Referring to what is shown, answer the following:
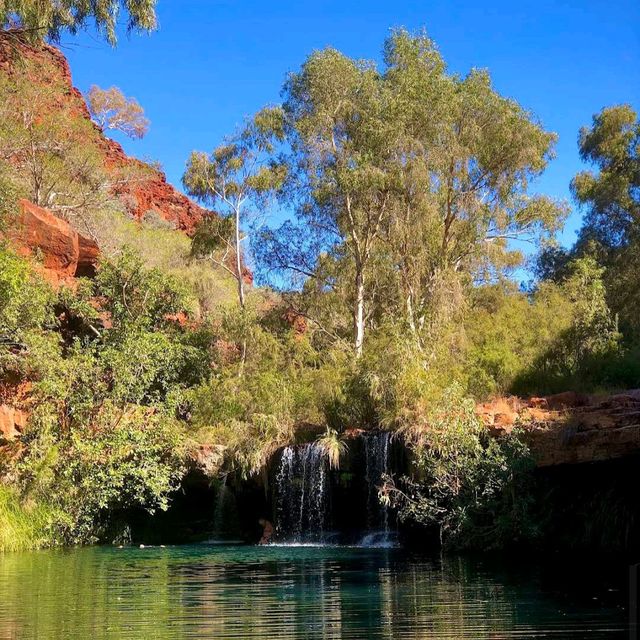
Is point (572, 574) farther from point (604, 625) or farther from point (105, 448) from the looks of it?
point (105, 448)

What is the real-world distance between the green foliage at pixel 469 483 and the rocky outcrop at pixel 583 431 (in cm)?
37

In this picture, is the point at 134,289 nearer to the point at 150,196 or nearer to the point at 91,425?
the point at 91,425

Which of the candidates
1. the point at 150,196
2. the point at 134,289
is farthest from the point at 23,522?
the point at 150,196

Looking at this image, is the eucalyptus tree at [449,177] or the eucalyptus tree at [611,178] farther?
the eucalyptus tree at [611,178]

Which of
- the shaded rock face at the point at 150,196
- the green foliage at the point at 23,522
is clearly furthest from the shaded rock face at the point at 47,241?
the shaded rock face at the point at 150,196

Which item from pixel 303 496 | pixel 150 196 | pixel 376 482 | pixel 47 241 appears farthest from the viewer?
pixel 150 196

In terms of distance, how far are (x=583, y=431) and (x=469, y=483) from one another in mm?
2838

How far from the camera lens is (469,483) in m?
18.2

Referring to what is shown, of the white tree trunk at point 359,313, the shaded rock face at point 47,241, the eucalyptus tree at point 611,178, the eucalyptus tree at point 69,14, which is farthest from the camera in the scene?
the eucalyptus tree at point 611,178

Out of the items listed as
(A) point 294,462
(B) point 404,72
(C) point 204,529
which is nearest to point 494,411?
(A) point 294,462

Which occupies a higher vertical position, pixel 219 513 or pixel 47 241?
pixel 47 241

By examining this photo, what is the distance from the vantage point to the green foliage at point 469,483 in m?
17.6

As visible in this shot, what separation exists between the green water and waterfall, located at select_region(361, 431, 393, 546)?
4.09m

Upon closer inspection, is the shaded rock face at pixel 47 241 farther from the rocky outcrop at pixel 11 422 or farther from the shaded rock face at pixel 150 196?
the shaded rock face at pixel 150 196
